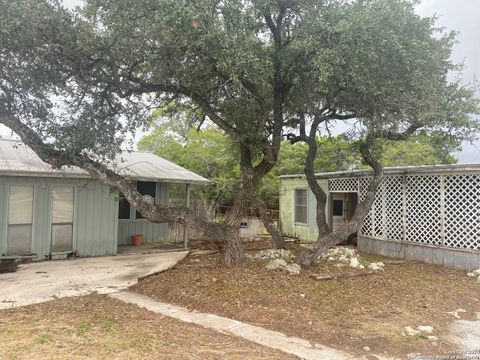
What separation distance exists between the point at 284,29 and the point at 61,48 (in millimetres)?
4047

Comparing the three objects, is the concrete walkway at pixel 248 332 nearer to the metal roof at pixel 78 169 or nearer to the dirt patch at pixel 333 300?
the dirt patch at pixel 333 300

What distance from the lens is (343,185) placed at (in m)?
12.6

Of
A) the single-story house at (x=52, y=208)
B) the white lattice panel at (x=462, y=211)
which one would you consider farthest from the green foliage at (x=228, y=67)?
the single-story house at (x=52, y=208)

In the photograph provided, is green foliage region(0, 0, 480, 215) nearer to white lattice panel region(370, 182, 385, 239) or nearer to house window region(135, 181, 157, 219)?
white lattice panel region(370, 182, 385, 239)

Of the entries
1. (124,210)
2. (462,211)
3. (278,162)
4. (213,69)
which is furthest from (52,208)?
(278,162)

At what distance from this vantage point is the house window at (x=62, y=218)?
9.83 m

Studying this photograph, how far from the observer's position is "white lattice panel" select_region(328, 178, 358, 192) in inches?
480

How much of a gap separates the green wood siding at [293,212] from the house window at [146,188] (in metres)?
5.17

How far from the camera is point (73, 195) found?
10109 millimetres

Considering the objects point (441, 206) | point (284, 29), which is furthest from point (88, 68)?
point (441, 206)

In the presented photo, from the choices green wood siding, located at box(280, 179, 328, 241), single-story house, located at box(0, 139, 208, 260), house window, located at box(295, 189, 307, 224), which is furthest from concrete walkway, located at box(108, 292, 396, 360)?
house window, located at box(295, 189, 307, 224)

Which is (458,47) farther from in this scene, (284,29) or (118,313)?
(118,313)

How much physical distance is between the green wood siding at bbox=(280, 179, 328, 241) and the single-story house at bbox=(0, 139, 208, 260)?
4.76m

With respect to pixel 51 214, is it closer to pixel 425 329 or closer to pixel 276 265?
pixel 276 265
